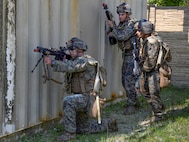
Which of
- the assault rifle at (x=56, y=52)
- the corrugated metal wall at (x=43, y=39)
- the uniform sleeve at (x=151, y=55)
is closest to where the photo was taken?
the corrugated metal wall at (x=43, y=39)

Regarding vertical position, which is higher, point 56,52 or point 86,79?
point 56,52

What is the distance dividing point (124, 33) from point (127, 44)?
0.79 ft

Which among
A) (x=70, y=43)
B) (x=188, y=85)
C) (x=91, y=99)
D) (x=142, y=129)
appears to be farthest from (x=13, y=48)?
(x=188, y=85)

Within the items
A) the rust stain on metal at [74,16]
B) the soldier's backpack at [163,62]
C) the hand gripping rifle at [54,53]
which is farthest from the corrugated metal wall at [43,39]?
the soldier's backpack at [163,62]

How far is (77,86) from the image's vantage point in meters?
5.49

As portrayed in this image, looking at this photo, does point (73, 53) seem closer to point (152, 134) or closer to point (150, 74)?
point (150, 74)

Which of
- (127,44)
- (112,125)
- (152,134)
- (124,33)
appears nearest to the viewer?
(152,134)

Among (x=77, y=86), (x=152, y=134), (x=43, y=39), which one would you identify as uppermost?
(x=43, y=39)

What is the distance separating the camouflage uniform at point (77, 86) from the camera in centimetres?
529

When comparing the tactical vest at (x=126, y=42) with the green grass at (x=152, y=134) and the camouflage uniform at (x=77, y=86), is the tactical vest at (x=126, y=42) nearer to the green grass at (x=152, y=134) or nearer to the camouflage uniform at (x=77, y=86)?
the green grass at (x=152, y=134)

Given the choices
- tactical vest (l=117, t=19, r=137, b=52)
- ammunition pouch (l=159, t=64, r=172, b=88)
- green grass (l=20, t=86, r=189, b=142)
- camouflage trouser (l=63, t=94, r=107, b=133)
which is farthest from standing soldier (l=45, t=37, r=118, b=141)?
tactical vest (l=117, t=19, r=137, b=52)

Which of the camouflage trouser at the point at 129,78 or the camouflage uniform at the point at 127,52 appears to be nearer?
the camouflage uniform at the point at 127,52

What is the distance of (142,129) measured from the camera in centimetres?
607

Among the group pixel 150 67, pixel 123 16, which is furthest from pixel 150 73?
pixel 123 16
